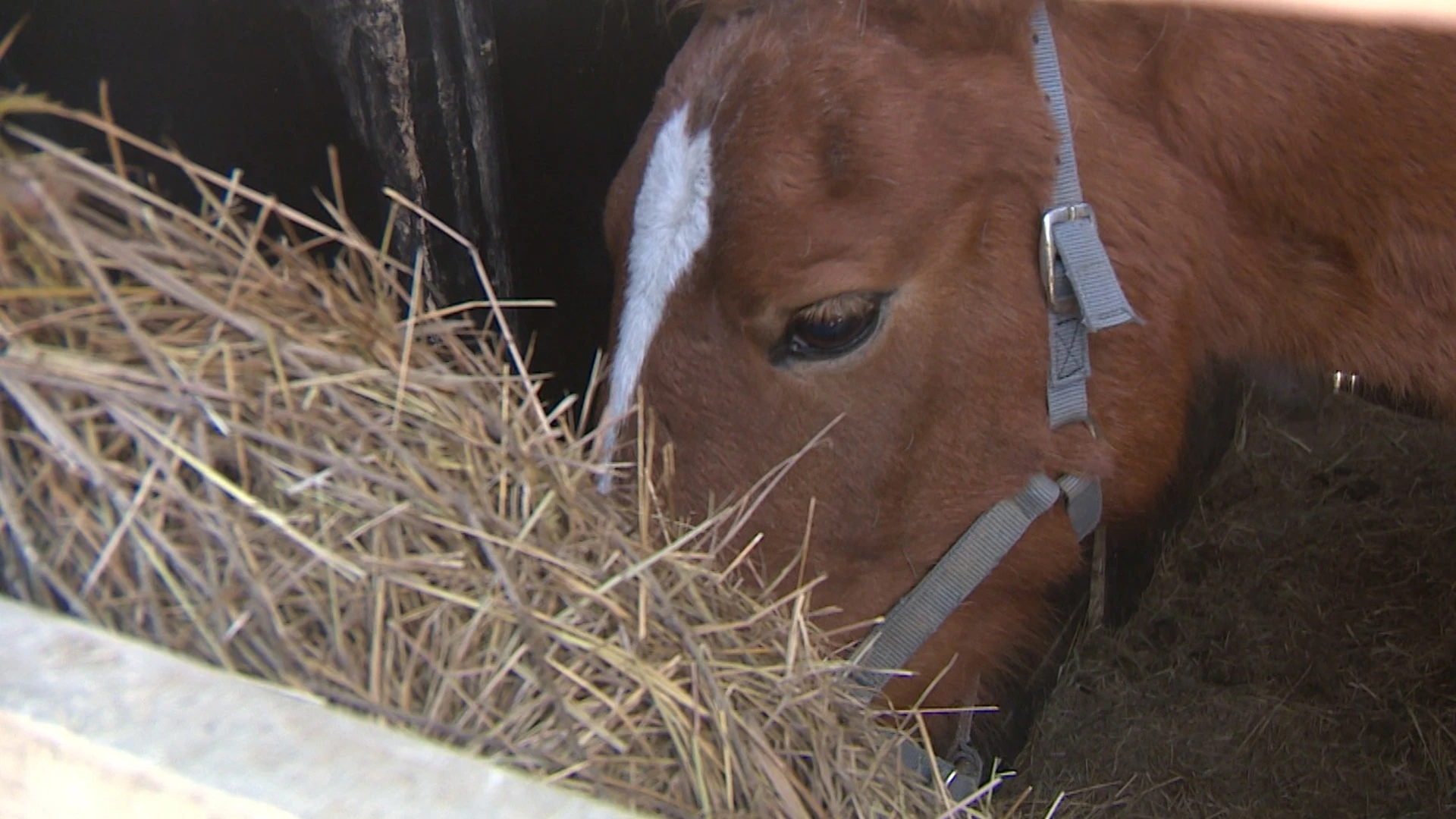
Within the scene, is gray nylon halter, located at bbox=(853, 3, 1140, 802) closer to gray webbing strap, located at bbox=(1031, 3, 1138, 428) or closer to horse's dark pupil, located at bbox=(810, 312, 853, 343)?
gray webbing strap, located at bbox=(1031, 3, 1138, 428)

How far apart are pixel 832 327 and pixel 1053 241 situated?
29cm

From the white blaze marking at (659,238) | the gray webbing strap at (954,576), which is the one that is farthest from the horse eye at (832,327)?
the gray webbing strap at (954,576)

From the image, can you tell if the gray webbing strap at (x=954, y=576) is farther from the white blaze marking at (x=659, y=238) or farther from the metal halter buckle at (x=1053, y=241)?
the white blaze marking at (x=659, y=238)

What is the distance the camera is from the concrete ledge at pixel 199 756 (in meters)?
0.61

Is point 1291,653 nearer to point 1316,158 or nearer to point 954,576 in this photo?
point 954,576

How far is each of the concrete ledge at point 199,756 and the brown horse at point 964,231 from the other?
751 millimetres

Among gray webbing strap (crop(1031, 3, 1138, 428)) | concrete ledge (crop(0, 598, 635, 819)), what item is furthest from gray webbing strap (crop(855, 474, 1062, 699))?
concrete ledge (crop(0, 598, 635, 819))

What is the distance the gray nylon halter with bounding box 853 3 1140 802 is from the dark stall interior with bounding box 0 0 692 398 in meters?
0.79

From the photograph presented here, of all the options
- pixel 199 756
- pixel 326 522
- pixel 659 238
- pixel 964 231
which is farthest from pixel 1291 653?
pixel 199 756

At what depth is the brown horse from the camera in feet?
4.37

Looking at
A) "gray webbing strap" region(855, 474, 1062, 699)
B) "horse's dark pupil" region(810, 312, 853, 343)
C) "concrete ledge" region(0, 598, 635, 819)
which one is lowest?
"gray webbing strap" region(855, 474, 1062, 699)

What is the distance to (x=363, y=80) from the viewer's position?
1966 millimetres

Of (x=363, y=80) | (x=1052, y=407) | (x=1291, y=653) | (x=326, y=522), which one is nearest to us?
(x=326, y=522)

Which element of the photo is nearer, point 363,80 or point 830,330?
point 830,330
